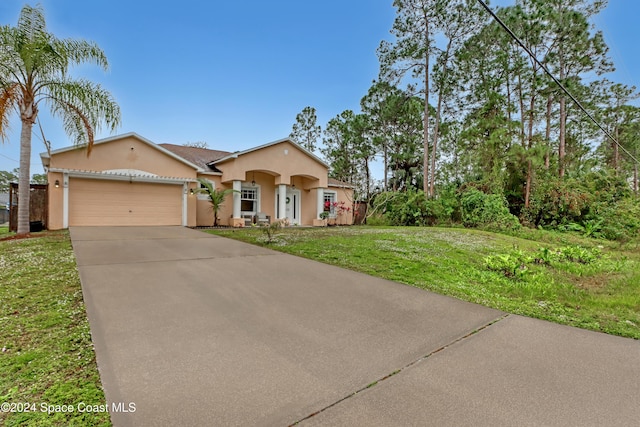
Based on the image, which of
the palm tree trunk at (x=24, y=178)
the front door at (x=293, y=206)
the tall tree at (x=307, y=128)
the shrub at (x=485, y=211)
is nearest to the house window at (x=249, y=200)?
the front door at (x=293, y=206)

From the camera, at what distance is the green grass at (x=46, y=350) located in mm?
1786

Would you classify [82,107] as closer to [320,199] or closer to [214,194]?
[214,194]

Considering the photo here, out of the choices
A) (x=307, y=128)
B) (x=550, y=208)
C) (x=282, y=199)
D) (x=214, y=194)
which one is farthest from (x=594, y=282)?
(x=307, y=128)

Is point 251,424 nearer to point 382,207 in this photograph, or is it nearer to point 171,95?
point 382,207

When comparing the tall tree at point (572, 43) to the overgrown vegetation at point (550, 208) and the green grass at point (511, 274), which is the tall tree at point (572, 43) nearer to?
the overgrown vegetation at point (550, 208)

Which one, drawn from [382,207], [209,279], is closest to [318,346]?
[209,279]

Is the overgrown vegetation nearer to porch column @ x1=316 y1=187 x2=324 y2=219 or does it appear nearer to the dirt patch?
porch column @ x1=316 y1=187 x2=324 y2=219

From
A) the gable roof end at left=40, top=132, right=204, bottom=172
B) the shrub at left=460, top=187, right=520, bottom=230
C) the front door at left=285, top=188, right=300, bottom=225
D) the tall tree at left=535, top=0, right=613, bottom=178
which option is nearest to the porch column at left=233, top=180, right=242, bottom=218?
the gable roof end at left=40, top=132, right=204, bottom=172

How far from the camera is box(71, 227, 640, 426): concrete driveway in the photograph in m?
1.79

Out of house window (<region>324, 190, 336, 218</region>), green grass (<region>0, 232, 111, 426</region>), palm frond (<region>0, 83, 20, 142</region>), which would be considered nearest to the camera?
green grass (<region>0, 232, 111, 426</region>)

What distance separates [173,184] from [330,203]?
9.38 m

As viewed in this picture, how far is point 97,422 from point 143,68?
16.2m

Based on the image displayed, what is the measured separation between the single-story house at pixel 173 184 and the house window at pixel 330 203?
8cm

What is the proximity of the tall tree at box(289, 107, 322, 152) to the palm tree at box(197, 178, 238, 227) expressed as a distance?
18474mm
